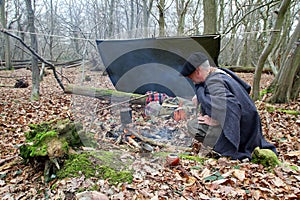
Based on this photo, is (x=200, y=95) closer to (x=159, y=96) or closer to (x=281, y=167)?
(x=281, y=167)

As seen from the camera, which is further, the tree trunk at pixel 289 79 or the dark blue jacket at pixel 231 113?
the tree trunk at pixel 289 79

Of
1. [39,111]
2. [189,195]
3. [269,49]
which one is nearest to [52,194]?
[189,195]

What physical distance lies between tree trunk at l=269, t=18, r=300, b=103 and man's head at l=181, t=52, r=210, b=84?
A: 297 centimetres

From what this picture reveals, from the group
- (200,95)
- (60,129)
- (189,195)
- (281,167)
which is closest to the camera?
(189,195)

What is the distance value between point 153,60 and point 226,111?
3.46 meters

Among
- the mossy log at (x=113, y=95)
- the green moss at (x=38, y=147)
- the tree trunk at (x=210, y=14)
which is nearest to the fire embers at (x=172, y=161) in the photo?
the green moss at (x=38, y=147)

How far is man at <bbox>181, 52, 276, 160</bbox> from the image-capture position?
2.31m

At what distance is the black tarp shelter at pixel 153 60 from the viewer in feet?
15.6

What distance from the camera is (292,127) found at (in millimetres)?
3588

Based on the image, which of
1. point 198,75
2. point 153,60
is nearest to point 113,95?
point 153,60

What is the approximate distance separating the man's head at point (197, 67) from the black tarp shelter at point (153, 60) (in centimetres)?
213

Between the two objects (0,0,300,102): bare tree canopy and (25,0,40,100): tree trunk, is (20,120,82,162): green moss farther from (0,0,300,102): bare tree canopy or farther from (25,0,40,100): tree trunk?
(0,0,300,102): bare tree canopy

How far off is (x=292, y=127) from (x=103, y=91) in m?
3.97

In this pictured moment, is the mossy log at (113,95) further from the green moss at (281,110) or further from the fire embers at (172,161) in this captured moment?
the fire embers at (172,161)
